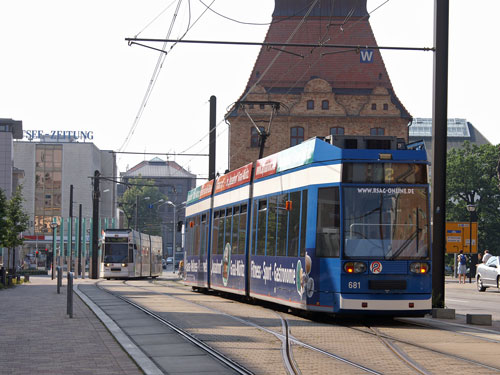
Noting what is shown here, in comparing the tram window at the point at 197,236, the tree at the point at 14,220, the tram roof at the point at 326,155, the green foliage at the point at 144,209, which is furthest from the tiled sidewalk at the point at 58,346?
the green foliage at the point at 144,209

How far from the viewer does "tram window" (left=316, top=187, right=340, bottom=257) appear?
1552 centimetres

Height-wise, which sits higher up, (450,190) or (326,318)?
(450,190)

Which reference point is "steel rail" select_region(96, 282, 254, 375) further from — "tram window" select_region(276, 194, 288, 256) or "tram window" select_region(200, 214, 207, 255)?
"tram window" select_region(200, 214, 207, 255)

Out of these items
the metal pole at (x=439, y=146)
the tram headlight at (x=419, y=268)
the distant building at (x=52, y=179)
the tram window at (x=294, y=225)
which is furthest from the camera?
the distant building at (x=52, y=179)

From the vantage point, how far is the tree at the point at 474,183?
77000 millimetres

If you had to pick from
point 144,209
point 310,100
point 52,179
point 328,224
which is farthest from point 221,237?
point 144,209

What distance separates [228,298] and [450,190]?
56.5 meters

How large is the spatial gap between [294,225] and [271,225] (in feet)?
5.99

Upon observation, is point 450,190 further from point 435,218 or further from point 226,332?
point 226,332

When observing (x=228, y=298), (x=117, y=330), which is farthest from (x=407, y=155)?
(x=228, y=298)

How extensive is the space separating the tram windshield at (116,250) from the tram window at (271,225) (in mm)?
33403

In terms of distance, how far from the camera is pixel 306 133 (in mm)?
72938

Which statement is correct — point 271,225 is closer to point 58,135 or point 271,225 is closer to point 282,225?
point 282,225

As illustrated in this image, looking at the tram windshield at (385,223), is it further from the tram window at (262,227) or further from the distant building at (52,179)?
the distant building at (52,179)
